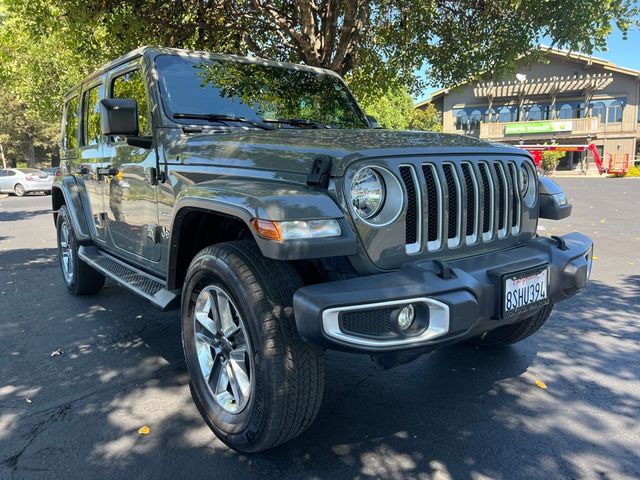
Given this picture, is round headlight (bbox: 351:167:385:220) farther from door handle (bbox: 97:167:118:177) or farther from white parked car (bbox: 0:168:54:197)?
white parked car (bbox: 0:168:54:197)

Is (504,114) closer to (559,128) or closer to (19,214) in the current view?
(559,128)

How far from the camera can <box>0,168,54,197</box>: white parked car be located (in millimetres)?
23078

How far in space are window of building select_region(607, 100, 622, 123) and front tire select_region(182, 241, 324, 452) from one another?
40078 mm

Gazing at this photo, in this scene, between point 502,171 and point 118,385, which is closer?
point 502,171

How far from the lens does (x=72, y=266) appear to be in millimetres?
5273

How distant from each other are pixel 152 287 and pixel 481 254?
2.12 metres

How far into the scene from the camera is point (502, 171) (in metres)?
2.81

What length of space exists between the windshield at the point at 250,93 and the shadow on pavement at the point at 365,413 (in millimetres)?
1801

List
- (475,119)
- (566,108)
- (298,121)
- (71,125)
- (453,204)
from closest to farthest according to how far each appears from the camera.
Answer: (453,204)
(298,121)
(71,125)
(566,108)
(475,119)

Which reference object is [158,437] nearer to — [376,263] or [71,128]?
[376,263]

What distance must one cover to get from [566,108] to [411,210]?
3962cm

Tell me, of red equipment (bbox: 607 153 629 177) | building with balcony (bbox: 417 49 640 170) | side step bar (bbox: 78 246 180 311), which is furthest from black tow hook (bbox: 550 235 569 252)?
building with balcony (bbox: 417 49 640 170)

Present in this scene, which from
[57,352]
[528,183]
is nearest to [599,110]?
[528,183]

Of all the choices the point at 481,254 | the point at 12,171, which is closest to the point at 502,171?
the point at 481,254
